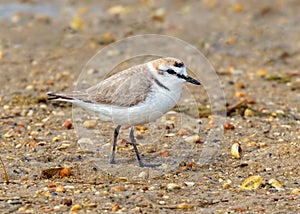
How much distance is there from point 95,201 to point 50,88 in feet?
14.5

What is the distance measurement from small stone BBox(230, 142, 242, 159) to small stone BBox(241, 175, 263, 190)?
2.82ft

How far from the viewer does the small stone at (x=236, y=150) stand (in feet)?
24.6

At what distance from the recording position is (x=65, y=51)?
475 inches

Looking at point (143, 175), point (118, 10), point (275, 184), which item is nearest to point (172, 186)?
point (143, 175)

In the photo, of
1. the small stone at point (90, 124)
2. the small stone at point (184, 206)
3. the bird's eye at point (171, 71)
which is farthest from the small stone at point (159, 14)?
the small stone at point (184, 206)

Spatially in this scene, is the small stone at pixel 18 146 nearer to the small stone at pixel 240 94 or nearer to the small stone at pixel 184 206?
the small stone at pixel 184 206

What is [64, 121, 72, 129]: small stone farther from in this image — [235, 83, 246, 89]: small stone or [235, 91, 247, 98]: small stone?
[235, 83, 246, 89]: small stone

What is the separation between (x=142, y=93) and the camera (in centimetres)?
688

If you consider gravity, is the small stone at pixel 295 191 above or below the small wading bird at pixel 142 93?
below

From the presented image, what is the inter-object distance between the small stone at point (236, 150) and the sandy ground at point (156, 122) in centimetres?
5

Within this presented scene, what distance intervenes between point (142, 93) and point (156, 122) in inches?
69.4

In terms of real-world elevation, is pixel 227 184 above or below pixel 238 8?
below

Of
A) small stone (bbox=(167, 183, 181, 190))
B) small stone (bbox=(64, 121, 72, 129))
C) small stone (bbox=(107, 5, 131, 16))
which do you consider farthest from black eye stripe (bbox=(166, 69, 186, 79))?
small stone (bbox=(107, 5, 131, 16))

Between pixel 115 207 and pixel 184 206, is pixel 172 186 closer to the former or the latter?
pixel 184 206
